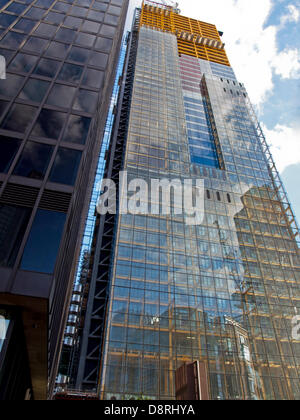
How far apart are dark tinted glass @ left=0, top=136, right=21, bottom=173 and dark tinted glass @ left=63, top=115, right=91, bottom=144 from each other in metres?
2.34

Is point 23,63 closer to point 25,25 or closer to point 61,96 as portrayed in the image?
point 61,96

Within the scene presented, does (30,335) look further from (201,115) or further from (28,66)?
(201,115)

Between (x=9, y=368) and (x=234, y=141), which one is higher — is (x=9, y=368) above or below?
below

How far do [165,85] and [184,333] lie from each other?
4122 centimetres

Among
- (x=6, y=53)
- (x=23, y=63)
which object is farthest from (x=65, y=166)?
(x=6, y=53)

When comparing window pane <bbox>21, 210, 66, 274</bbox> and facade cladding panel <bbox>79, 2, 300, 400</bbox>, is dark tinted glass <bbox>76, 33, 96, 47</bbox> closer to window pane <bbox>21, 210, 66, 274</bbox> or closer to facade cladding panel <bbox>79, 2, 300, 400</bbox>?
window pane <bbox>21, 210, 66, 274</bbox>

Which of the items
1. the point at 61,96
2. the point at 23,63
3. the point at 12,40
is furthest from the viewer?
the point at 12,40

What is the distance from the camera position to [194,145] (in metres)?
48.6

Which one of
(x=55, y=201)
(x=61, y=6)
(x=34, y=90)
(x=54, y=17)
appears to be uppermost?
(x=61, y=6)

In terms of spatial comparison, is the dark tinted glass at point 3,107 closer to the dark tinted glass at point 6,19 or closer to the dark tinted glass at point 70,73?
the dark tinted glass at point 70,73

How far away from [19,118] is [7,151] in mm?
2487

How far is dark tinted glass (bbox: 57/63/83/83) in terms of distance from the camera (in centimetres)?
1827

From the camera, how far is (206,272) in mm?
32969
